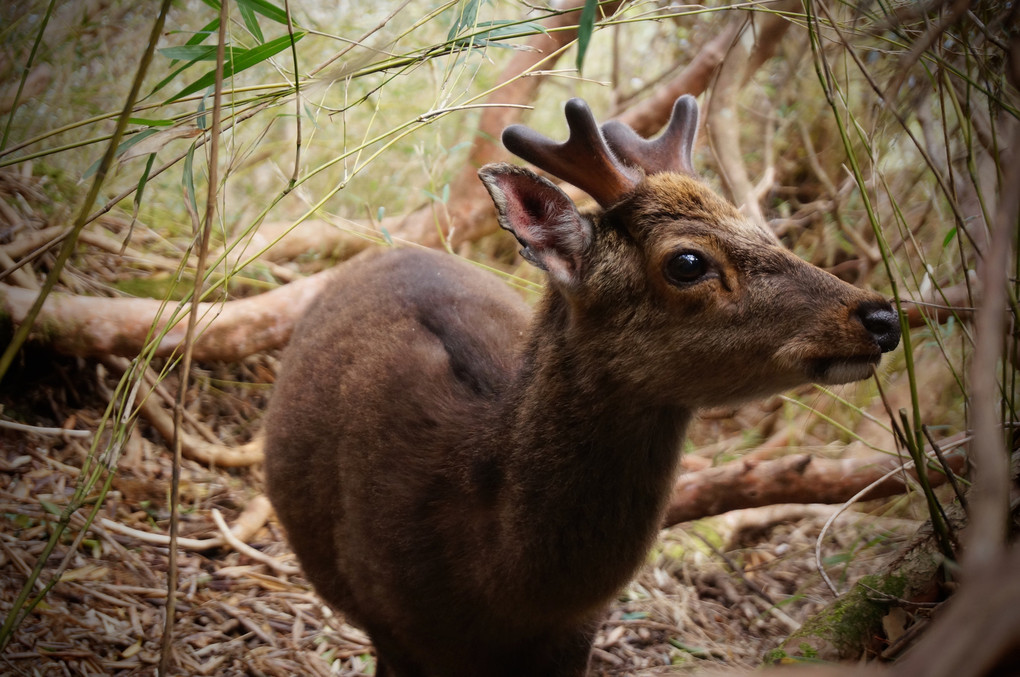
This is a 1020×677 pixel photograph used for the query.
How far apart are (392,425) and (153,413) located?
262cm

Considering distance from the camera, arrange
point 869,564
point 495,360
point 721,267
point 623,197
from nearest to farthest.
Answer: point 721,267 < point 623,197 < point 495,360 < point 869,564

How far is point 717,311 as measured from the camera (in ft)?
8.46

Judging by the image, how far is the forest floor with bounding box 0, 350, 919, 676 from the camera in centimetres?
365

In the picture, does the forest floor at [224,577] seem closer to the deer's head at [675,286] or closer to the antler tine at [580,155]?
the deer's head at [675,286]

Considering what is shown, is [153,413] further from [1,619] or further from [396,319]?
[396,319]

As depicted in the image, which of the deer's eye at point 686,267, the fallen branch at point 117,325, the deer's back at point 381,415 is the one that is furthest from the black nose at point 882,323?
the fallen branch at point 117,325

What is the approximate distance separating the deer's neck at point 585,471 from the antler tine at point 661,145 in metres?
0.78

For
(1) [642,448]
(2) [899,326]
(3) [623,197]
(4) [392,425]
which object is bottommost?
(4) [392,425]

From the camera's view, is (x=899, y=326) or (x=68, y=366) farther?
(x=68, y=366)

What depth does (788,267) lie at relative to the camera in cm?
262

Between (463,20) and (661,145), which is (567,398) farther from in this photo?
(463,20)

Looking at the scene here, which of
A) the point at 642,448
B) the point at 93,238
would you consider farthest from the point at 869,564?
the point at 93,238

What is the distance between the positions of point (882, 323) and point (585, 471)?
103 centimetres

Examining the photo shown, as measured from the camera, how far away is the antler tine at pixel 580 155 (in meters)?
2.70
